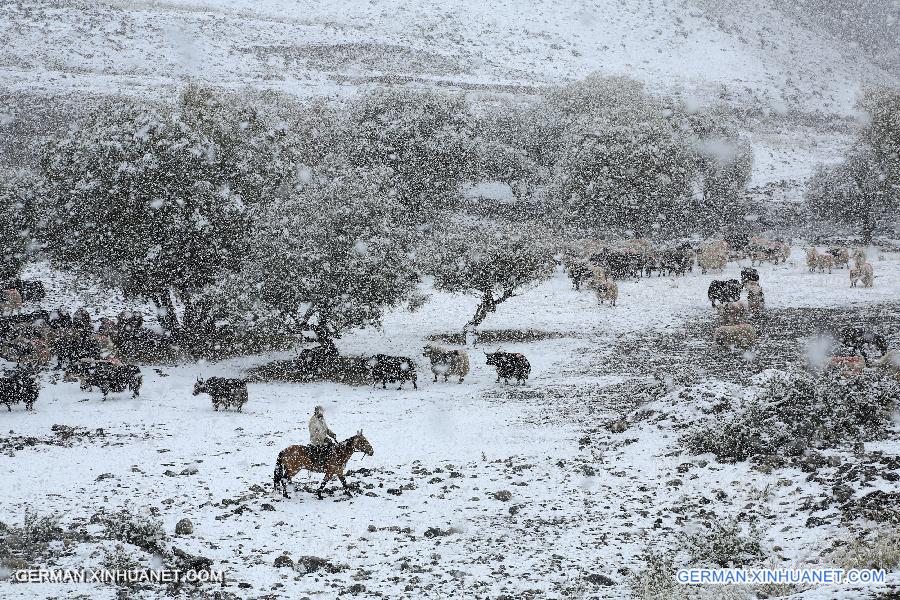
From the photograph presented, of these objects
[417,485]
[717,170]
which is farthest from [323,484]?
[717,170]

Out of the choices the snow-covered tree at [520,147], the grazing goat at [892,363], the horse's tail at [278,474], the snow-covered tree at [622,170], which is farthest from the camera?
the snow-covered tree at [520,147]

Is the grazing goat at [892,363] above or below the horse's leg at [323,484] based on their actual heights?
above

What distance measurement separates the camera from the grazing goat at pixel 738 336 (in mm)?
23734

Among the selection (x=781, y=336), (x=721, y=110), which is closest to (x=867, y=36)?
(x=721, y=110)

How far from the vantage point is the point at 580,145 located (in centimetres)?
4997

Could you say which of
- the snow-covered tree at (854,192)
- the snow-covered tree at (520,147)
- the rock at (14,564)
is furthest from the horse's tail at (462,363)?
the snow-covered tree at (854,192)

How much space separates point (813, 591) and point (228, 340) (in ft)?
74.7

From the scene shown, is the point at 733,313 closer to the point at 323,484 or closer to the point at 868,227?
the point at 323,484

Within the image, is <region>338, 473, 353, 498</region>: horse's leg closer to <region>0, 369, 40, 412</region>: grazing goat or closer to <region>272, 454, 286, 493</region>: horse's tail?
<region>272, 454, 286, 493</region>: horse's tail

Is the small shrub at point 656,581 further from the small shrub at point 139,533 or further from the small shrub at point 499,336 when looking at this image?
the small shrub at point 499,336

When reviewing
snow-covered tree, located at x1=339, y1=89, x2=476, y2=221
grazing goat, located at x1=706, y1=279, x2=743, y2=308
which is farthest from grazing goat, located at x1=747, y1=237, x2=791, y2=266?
snow-covered tree, located at x1=339, y1=89, x2=476, y2=221

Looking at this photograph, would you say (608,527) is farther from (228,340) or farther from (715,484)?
(228,340)

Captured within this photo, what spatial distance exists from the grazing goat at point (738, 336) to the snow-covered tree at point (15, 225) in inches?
969

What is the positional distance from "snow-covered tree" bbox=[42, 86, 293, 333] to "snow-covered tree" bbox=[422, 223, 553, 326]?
6975 mm
